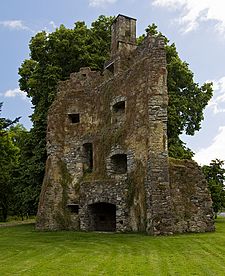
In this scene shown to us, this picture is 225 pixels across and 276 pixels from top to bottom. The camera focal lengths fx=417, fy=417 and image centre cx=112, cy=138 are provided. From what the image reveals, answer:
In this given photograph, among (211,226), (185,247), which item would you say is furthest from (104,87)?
(185,247)

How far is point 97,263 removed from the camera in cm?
1033

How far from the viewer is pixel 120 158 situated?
20.7 metres

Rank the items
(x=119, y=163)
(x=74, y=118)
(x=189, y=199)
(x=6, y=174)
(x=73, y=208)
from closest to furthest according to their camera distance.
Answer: (x=189, y=199)
(x=119, y=163)
(x=73, y=208)
(x=74, y=118)
(x=6, y=174)

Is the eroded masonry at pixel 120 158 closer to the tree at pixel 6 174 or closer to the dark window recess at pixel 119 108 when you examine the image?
the dark window recess at pixel 119 108

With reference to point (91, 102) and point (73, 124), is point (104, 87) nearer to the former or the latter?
point (91, 102)

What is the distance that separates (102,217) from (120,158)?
10.6 feet

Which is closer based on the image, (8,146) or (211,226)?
(211,226)

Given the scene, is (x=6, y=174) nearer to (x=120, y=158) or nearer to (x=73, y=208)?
(x=73, y=208)

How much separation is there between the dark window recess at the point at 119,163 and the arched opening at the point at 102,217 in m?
1.79

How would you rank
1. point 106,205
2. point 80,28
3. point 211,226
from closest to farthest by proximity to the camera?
1. point 211,226
2. point 106,205
3. point 80,28

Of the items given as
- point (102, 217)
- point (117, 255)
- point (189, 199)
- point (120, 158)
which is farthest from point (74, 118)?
point (117, 255)

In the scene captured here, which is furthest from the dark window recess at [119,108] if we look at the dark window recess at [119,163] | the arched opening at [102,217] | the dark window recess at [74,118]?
the arched opening at [102,217]

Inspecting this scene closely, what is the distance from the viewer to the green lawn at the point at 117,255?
949 centimetres

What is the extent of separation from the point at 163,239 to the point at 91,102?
10.2m
